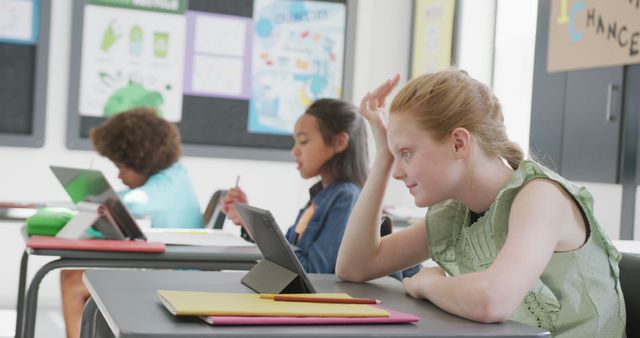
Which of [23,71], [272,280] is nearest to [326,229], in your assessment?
[272,280]

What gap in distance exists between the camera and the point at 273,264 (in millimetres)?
1498

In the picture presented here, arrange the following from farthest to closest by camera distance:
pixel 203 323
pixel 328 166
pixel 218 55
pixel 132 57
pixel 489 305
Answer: pixel 218 55, pixel 132 57, pixel 328 166, pixel 489 305, pixel 203 323

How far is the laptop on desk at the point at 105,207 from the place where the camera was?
7.95 feet

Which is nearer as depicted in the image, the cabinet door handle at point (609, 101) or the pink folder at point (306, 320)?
the pink folder at point (306, 320)

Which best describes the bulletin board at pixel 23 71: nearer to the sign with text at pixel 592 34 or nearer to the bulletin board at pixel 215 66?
the bulletin board at pixel 215 66

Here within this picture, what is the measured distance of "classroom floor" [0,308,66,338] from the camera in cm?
388

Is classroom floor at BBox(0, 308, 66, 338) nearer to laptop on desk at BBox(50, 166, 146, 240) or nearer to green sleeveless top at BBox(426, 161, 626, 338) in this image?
laptop on desk at BBox(50, 166, 146, 240)

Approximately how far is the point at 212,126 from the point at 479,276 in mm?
3887

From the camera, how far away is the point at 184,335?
102cm

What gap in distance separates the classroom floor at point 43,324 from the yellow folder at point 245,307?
282cm

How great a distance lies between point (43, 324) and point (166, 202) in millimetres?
1391

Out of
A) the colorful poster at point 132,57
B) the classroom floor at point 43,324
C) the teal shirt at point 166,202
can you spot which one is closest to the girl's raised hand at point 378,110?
the teal shirt at point 166,202

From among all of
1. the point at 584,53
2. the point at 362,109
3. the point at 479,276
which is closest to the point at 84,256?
the point at 362,109

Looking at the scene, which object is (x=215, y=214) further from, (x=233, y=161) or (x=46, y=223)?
(x=233, y=161)
